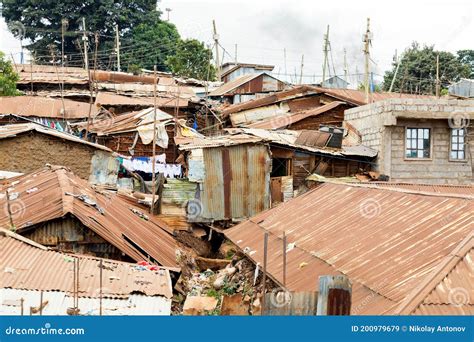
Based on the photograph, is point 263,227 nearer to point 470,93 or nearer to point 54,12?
point 470,93

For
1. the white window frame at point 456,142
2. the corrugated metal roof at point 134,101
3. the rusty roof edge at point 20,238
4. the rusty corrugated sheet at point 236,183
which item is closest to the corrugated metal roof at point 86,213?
the rusty roof edge at point 20,238

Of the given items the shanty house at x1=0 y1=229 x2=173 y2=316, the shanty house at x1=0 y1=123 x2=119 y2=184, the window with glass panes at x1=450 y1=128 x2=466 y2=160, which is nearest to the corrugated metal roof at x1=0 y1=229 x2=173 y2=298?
the shanty house at x1=0 y1=229 x2=173 y2=316

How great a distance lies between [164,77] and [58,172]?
23.0 m

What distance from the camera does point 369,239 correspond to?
32.4 ft

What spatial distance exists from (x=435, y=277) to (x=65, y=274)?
5415 mm

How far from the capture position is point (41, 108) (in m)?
27.5

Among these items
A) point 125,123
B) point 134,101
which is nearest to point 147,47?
point 134,101

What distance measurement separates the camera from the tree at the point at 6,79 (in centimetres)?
2967

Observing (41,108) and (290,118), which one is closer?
(290,118)

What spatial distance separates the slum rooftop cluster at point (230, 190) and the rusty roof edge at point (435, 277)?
0.07 ft

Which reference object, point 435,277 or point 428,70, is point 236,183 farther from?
point 428,70

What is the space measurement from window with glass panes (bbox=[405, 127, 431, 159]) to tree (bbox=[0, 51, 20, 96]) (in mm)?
19205

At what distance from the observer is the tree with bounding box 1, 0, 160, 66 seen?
4584cm

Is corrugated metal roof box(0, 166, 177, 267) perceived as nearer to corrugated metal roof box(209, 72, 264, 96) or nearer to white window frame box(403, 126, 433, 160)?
white window frame box(403, 126, 433, 160)
